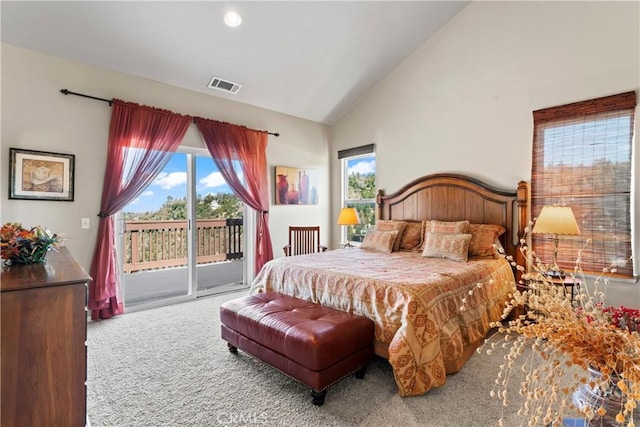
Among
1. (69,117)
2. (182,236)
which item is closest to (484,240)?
(182,236)

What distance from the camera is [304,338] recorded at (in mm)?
1956

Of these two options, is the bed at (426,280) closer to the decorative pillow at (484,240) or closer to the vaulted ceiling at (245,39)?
the decorative pillow at (484,240)

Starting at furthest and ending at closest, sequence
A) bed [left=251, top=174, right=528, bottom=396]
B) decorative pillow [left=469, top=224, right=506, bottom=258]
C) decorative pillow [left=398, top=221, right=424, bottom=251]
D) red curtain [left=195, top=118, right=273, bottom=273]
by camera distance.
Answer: red curtain [left=195, top=118, right=273, bottom=273]
decorative pillow [left=398, top=221, right=424, bottom=251]
decorative pillow [left=469, top=224, right=506, bottom=258]
bed [left=251, top=174, right=528, bottom=396]

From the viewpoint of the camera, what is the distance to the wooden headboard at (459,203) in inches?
140

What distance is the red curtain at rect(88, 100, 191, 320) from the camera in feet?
11.1

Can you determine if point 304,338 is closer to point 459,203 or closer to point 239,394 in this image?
point 239,394

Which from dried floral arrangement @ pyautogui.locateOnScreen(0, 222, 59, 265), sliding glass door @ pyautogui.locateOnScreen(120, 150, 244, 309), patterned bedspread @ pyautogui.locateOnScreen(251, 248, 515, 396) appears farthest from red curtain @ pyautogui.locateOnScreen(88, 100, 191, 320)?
dried floral arrangement @ pyautogui.locateOnScreen(0, 222, 59, 265)

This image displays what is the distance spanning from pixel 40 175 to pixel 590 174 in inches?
212

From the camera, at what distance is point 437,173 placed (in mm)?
4246

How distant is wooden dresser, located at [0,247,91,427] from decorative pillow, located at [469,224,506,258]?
3380 mm

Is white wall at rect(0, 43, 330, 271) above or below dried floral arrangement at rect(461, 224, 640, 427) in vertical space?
above

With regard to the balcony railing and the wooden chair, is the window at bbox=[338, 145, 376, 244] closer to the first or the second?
the wooden chair

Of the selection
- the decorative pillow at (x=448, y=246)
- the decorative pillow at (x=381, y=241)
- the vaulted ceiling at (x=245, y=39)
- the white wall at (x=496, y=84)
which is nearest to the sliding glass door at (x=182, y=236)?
the vaulted ceiling at (x=245, y=39)

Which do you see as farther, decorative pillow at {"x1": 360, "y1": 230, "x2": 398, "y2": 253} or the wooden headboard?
decorative pillow at {"x1": 360, "y1": 230, "x2": 398, "y2": 253}
